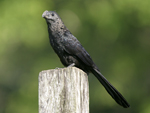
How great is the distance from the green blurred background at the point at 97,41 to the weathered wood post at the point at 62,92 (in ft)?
16.0

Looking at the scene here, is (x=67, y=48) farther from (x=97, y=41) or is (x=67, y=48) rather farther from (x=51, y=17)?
(x=97, y=41)

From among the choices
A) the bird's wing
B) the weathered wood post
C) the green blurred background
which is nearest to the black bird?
the bird's wing

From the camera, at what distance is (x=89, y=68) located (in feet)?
15.0

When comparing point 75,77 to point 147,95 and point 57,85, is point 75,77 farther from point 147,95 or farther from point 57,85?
point 147,95

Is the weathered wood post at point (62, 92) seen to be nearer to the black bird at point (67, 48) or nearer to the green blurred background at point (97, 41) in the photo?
the black bird at point (67, 48)

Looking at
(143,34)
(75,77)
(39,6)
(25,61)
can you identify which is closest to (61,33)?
(75,77)

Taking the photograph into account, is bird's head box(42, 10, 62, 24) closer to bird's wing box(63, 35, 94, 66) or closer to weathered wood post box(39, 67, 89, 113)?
bird's wing box(63, 35, 94, 66)

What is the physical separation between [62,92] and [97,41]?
615 cm

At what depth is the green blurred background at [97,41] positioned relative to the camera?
26.9 ft

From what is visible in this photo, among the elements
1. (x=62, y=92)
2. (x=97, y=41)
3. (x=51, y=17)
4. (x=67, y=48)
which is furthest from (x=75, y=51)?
(x=97, y=41)

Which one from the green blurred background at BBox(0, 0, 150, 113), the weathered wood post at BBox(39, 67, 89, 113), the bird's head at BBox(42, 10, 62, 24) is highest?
the green blurred background at BBox(0, 0, 150, 113)

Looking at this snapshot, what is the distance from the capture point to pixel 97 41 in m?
9.05

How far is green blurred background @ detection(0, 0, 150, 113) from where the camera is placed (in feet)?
26.9

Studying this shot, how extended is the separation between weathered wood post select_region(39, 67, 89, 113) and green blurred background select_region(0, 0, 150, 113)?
16.0 ft
